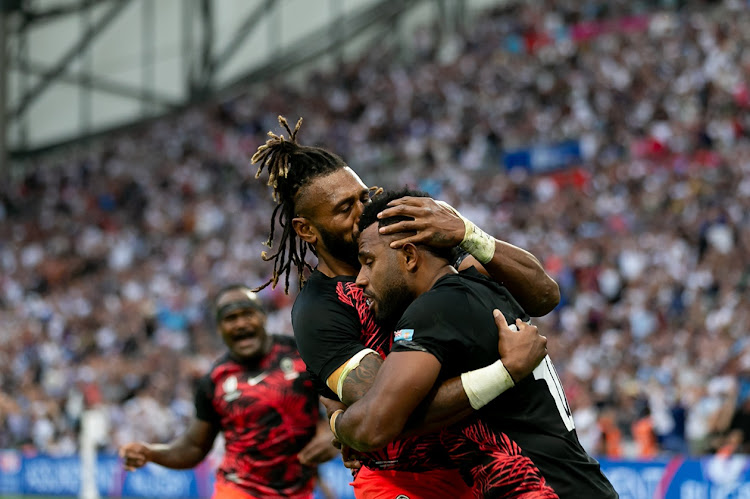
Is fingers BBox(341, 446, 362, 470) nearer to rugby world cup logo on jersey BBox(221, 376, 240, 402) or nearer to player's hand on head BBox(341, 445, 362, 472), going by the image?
player's hand on head BBox(341, 445, 362, 472)

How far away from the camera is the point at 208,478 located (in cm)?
1627

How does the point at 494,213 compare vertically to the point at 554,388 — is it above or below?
above

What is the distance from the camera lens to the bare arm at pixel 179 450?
710cm

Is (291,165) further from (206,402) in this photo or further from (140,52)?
(140,52)

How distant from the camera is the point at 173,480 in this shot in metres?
17.0

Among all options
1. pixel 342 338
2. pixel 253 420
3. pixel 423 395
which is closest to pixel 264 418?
pixel 253 420

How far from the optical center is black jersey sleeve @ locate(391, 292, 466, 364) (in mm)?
3998

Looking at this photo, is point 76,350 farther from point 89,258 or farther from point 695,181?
point 695,181

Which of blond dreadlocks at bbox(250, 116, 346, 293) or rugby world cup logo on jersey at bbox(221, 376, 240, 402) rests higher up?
blond dreadlocks at bbox(250, 116, 346, 293)

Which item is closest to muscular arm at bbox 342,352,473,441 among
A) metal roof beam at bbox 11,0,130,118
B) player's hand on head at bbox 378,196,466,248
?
player's hand on head at bbox 378,196,466,248

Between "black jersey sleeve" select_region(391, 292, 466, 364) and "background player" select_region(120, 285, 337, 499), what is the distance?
2.91 metres

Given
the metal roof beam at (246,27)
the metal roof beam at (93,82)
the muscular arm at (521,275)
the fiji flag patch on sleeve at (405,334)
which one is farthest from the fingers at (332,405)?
the metal roof beam at (93,82)

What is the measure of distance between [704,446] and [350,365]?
947cm

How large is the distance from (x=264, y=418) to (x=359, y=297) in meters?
2.59
